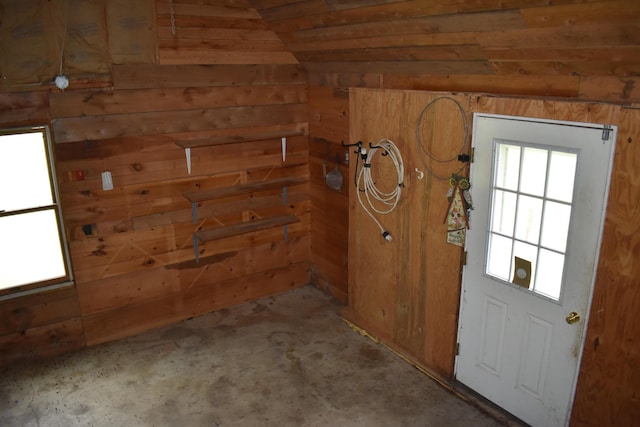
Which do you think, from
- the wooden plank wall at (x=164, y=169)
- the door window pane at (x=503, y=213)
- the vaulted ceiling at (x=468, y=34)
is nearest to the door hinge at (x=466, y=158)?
the door window pane at (x=503, y=213)

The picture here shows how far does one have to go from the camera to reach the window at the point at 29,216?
3.59 metres

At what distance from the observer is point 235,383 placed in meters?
3.65

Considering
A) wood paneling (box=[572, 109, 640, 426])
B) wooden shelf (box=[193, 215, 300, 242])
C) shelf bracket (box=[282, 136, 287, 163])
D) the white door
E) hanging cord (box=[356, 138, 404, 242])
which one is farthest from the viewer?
shelf bracket (box=[282, 136, 287, 163])

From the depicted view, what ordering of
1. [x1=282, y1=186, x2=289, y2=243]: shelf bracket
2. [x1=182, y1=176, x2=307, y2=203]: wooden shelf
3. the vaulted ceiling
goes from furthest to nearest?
[x1=282, y1=186, x2=289, y2=243]: shelf bracket
[x1=182, y1=176, x2=307, y2=203]: wooden shelf
the vaulted ceiling

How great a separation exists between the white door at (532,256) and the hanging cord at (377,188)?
679 mm

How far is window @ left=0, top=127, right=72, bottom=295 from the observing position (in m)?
3.59

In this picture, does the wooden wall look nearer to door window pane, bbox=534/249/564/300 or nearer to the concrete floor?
door window pane, bbox=534/249/564/300

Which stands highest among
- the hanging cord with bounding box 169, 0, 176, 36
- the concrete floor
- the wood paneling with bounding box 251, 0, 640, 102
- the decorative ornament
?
the hanging cord with bounding box 169, 0, 176, 36

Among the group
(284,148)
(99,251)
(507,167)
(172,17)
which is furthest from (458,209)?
(99,251)

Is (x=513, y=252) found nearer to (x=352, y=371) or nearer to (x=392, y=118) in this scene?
(x=392, y=118)

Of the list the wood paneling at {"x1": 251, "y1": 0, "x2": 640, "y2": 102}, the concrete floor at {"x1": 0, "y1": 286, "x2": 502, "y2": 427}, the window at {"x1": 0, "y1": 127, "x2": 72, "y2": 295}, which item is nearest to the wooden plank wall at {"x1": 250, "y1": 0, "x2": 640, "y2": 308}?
the wood paneling at {"x1": 251, "y1": 0, "x2": 640, "y2": 102}

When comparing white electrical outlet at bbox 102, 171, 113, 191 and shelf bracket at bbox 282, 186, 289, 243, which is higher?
white electrical outlet at bbox 102, 171, 113, 191

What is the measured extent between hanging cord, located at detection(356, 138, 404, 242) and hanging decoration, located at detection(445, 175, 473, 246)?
51cm

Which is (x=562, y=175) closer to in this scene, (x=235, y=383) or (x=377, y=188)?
(x=377, y=188)
